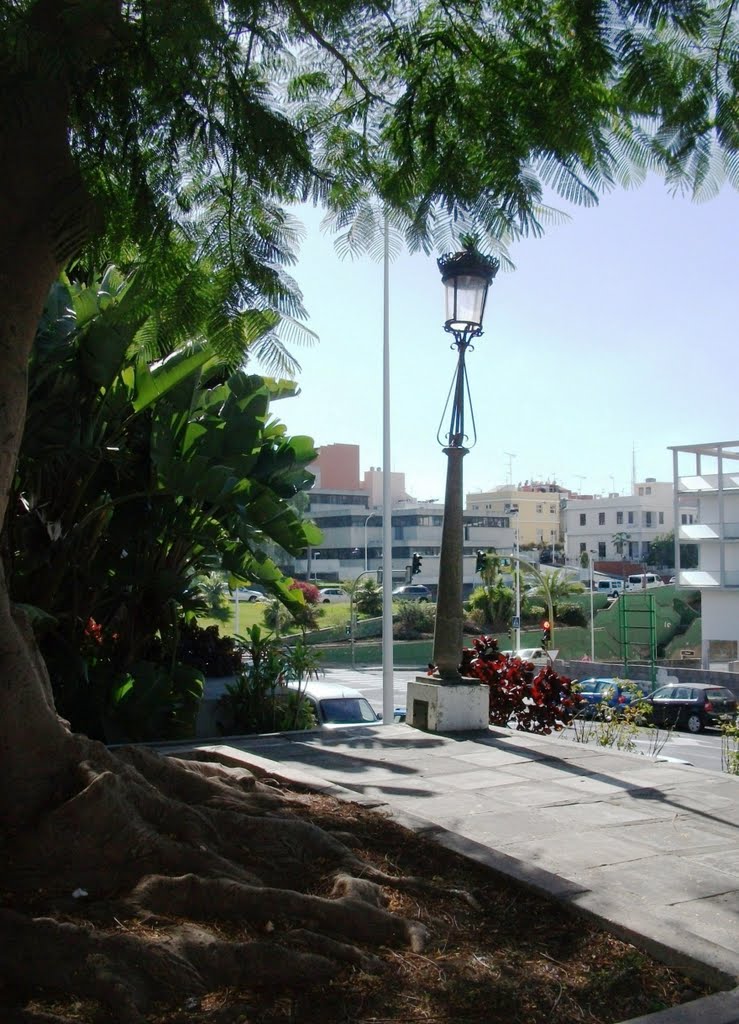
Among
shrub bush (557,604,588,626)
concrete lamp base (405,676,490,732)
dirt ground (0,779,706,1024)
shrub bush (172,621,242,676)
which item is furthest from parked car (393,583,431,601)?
dirt ground (0,779,706,1024)

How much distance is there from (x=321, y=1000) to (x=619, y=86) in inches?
201

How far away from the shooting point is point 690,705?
3238 centimetres

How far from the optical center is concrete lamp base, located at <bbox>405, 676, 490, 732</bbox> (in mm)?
9484

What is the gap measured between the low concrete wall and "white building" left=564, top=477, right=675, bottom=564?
49.0 meters

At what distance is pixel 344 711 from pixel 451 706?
4.85 metres

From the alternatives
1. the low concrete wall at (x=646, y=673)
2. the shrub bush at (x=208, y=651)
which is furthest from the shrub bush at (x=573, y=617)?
the shrub bush at (x=208, y=651)

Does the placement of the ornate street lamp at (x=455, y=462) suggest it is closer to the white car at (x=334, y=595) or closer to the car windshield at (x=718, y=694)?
the car windshield at (x=718, y=694)

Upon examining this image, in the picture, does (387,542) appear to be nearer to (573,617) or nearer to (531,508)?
(573,617)

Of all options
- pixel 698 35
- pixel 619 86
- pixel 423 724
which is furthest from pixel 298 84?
pixel 423 724

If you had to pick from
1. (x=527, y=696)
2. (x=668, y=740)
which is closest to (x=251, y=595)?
(x=668, y=740)

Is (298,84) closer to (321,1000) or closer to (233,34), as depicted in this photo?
(233,34)

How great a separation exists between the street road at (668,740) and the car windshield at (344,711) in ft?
5.46

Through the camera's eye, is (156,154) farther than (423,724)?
No

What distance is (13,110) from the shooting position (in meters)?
4.64
